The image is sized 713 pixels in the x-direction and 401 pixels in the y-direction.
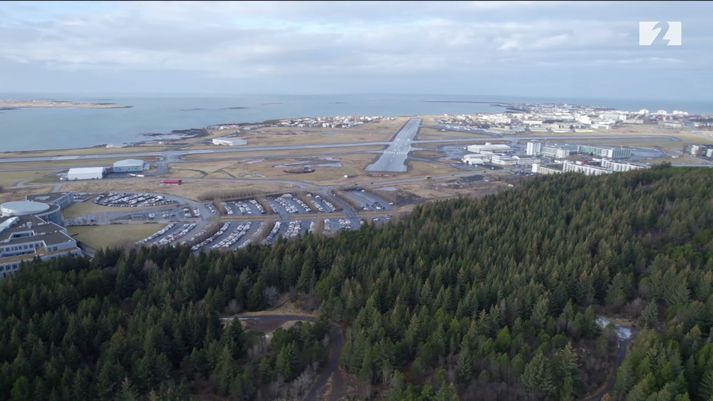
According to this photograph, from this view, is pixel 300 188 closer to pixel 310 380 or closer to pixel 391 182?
pixel 391 182

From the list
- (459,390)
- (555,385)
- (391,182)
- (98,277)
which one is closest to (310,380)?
(459,390)

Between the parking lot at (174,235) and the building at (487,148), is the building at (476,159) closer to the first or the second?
the building at (487,148)

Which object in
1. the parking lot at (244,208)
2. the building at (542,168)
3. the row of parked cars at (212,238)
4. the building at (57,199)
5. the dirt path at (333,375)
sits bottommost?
the dirt path at (333,375)

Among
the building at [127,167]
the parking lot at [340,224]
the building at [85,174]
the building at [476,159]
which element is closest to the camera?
the parking lot at [340,224]

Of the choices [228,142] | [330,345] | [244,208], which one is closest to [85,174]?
[244,208]

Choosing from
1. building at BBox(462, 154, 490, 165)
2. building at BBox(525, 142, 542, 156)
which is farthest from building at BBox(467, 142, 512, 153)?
building at BBox(462, 154, 490, 165)

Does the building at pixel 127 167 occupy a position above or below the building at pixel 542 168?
above

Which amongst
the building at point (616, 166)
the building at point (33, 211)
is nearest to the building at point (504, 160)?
the building at point (616, 166)
